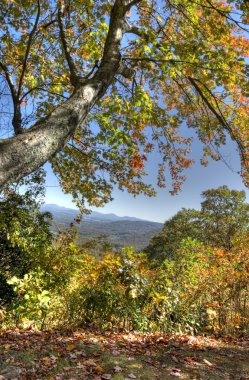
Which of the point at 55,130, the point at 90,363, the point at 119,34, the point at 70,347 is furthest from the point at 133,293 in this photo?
the point at 119,34

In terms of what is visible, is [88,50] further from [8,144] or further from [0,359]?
[0,359]

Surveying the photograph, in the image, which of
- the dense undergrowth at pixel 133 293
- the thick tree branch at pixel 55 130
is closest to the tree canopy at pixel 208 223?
the dense undergrowth at pixel 133 293

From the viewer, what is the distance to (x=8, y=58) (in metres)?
6.54

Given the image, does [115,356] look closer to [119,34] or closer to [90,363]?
[90,363]

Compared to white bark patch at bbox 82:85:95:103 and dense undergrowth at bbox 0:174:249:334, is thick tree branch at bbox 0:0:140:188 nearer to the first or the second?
white bark patch at bbox 82:85:95:103

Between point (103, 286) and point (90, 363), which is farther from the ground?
point (103, 286)

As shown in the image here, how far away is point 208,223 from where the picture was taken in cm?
2811

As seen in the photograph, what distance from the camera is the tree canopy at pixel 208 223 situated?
26.6 meters

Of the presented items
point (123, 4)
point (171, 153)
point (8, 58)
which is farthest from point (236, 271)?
point (8, 58)

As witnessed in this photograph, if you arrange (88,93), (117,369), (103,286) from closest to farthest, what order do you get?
1. (88,93)
2. (117,369)
3. (103,286)

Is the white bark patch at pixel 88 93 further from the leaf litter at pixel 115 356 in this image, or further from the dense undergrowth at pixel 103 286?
the leaf litter at pixel 115 356

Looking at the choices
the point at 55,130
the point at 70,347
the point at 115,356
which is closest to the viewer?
the point at 55,130

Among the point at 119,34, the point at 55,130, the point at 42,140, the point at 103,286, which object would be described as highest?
the point at 119,34

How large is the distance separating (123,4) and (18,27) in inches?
125
